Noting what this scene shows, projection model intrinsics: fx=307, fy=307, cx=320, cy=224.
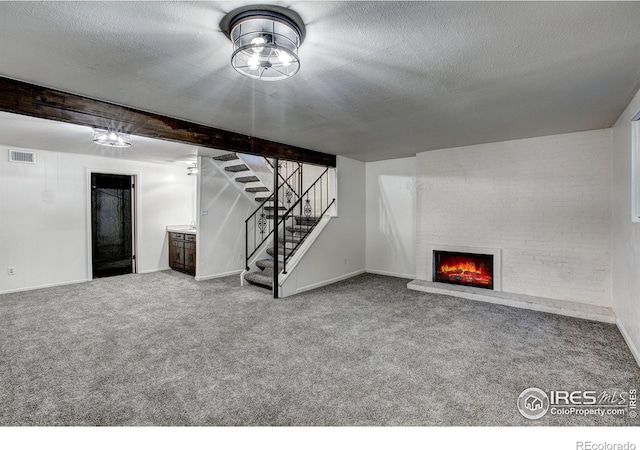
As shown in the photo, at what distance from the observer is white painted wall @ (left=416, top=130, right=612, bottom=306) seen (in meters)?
4.07

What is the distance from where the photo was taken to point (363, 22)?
5.59ft

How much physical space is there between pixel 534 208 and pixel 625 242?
1.35 meters

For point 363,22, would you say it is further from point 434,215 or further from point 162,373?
point 434,215

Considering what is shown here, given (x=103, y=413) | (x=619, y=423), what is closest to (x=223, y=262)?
(x=103, y=413)

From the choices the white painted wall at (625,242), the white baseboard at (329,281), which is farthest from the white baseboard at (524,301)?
the white baseboard at (329,281)

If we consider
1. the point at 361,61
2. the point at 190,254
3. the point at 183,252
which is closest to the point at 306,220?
the point at 190,254

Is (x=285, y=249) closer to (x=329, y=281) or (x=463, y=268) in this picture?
(x=329, y=281)

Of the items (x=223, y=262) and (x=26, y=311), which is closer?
(x=26, y=311)

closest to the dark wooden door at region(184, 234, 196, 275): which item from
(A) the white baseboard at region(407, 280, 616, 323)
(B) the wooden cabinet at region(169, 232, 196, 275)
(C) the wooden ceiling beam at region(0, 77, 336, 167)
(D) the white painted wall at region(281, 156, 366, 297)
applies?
(B) the wooden cabinet at region(169, 232, 196, 275)

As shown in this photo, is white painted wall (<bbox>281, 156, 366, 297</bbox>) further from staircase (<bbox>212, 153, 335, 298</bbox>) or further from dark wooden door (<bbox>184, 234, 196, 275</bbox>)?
dark wooden door (<bbox>184, 234, 196, 275</bbox>)

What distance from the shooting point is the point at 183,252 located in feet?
21.6

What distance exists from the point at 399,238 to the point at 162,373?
15.8 ft

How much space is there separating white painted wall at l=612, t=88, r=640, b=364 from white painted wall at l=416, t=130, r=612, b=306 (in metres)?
0.25
